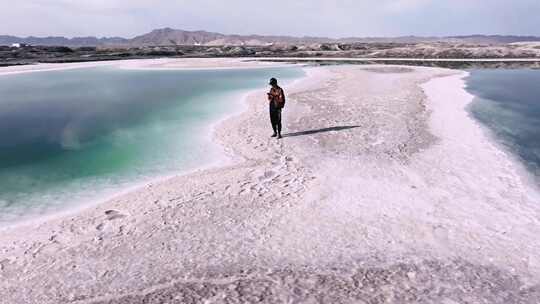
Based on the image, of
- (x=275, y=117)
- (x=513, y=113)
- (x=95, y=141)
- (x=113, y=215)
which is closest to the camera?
(x=113, y=215)

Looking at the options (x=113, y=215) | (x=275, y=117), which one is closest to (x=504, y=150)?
(x=275, y=117)

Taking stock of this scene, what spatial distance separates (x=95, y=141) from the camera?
51.9ft

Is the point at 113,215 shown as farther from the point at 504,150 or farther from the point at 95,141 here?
the point at 504,150

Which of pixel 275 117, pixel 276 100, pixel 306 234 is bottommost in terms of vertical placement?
pixel 306 234

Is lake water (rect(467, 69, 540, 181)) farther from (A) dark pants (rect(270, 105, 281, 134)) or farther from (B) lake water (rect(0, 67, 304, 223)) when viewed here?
(B) lake water (rect(0, 67, 304, 223))

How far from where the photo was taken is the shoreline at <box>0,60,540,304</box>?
6.42 metres

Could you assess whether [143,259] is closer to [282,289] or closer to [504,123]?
[282,289]

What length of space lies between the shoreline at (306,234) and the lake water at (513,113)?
1171mm

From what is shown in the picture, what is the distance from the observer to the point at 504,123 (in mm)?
17922

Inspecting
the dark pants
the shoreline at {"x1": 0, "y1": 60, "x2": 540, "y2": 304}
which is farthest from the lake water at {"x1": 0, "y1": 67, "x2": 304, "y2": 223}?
the dark pants

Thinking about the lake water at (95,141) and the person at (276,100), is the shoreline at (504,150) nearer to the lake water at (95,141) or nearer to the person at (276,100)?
the person at (276,100)

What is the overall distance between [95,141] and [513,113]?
1772cm

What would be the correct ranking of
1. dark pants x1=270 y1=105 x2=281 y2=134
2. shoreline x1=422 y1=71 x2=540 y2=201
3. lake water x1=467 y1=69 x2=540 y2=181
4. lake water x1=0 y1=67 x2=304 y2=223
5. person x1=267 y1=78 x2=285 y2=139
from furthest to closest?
dark pants x1=270 y1=105 x2=281 y2=134 < person x1=267 y1=78 x2=285 y2=139 < lake water x1=467 y1=69 x2=540 y2=181 < lake water x1=0 y1=67 x2=304 y2=223 < shoreline x1=422 y1=71 x2=540 y2=201

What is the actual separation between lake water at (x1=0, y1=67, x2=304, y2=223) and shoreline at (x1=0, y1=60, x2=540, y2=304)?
1.38 m
